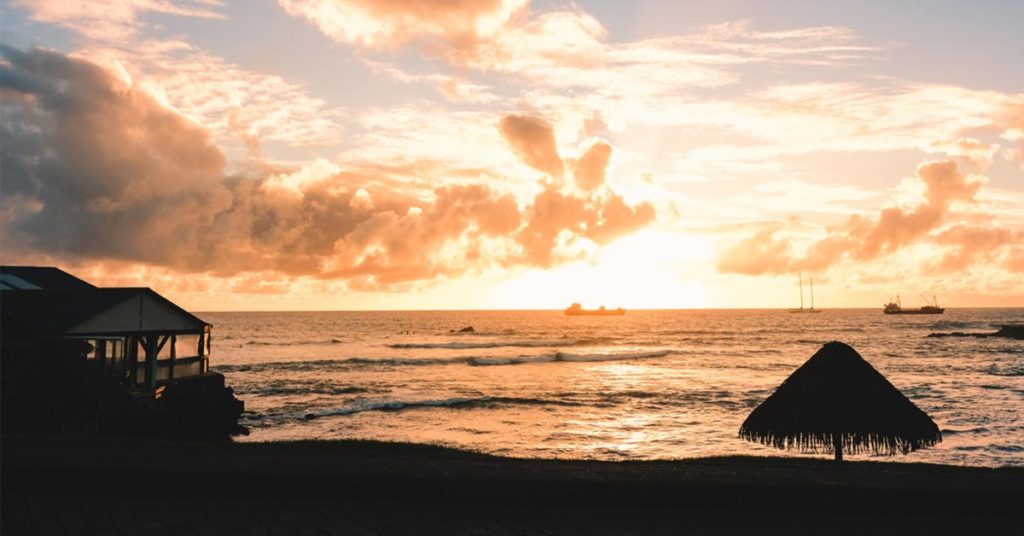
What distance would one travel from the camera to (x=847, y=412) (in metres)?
15.1

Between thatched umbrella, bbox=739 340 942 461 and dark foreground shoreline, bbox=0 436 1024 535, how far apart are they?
20.2 ft

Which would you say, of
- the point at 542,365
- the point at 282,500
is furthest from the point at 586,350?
the point at 282,500

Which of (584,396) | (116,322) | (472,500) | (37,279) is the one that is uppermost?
(37,279)

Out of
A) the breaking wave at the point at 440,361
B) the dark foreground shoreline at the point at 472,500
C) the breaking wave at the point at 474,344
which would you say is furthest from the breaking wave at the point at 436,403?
the breaking wave at the point at 474,344

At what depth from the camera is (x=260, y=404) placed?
141 feet

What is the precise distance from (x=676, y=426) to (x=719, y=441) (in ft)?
15.6

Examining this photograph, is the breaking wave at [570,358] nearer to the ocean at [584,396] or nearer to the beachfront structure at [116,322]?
the ocean at [584,396]

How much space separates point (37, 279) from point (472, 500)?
130ft

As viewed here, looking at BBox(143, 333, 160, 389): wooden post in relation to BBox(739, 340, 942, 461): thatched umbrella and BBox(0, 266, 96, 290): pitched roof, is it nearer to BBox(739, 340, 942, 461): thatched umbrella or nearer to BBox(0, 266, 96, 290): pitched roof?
BBox(0, 266, 96, 290): pitched roof

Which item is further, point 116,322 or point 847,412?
point 116,322

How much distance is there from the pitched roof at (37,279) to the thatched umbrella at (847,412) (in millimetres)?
34003

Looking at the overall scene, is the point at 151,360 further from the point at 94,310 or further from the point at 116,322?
the point at 94,310

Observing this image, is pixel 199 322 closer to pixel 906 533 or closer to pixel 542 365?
pixel 906 533

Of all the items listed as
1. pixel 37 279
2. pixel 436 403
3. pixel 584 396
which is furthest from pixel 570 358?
pixel 37 279
